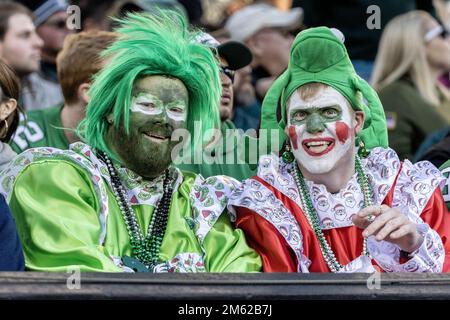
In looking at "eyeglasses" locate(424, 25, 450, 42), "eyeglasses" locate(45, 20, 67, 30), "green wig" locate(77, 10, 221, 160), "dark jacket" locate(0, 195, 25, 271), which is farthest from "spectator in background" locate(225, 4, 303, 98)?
"dark jacket" locate(0, 195, 25, 271)

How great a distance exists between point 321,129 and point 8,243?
106cm

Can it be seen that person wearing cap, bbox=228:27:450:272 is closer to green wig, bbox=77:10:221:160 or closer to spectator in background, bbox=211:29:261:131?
green wig, bbox=77:10:221:160

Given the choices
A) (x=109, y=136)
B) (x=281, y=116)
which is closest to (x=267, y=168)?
(x=281, y=116)

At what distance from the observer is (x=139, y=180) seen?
4.34 meters

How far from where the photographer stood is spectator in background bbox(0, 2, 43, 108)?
629 cm

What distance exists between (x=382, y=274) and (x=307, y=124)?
0.65m

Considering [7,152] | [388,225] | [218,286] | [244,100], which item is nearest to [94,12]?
[244,100]

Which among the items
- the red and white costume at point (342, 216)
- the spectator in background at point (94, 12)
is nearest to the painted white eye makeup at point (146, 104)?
the red and white costume at point (342, 216)

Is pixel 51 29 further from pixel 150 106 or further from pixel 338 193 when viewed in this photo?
pixel 338 193

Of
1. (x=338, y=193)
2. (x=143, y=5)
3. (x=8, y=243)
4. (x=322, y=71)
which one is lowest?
(x=8, y=243)

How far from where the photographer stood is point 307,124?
4.31 m

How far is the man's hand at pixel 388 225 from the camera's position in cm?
398
